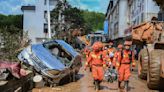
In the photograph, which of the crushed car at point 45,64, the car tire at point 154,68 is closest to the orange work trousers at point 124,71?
the car tire at point 154,68

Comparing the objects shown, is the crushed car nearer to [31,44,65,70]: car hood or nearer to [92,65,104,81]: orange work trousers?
[31,44,65,70]: car hood

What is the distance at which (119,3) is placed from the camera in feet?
201

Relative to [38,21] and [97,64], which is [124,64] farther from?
[38,21]

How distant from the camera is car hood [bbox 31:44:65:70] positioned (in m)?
15.9

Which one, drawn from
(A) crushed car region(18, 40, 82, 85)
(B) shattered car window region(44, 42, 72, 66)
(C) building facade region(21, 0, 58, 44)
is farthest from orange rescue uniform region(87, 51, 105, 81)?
(C) building facade region(21, 0, 58, 44)

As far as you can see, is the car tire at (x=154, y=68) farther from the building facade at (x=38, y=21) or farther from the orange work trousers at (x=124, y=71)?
the building facade at (x=38, y=21)

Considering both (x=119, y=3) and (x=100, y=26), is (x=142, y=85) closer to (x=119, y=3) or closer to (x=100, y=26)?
(x=119, y=3)

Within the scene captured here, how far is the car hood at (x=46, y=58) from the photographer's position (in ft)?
52.2

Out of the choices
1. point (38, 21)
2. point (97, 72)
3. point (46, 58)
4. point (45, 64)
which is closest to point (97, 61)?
point (97, 72)

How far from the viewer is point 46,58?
53.8ft

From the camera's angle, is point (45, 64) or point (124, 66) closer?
point (124, 66)

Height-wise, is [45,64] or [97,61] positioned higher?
[97,61]

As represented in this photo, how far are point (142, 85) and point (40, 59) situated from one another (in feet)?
13.7

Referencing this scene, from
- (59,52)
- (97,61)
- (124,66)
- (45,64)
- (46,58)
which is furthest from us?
(59,52)
